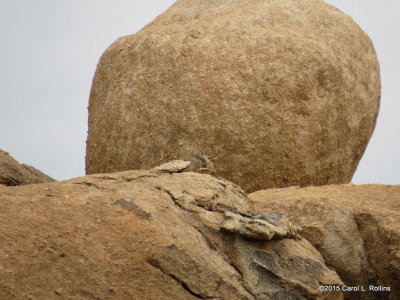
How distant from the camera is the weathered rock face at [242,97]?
7402 millimetres

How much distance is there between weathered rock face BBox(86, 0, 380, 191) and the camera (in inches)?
291

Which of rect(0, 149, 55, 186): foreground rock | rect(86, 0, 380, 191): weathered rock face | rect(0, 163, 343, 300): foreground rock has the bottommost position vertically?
rect(0, 163, 343, 300): foreground rock

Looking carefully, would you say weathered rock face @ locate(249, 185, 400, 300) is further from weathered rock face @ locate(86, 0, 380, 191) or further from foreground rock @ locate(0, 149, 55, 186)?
foreground rock @ locate(0, 149, 55, 186)

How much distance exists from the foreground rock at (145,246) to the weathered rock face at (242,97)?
199 cm

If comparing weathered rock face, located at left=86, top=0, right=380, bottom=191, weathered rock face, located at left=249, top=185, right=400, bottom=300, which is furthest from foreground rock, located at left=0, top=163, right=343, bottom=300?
weathered rock face, located at left=86, top=0, right=380, bottom=191

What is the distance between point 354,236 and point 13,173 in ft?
12.9

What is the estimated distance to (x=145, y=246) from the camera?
4.58m

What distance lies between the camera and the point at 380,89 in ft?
29.3

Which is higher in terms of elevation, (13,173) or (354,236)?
(13,173)

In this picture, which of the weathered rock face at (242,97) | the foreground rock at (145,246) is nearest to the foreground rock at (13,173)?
the weathered rock face at (242,97)

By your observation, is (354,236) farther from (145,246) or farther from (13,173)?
(13,173)

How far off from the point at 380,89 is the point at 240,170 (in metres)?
2.61

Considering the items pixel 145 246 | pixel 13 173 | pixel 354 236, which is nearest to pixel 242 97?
pixel 354 236

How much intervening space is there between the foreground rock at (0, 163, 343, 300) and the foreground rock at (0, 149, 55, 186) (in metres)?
2.54
